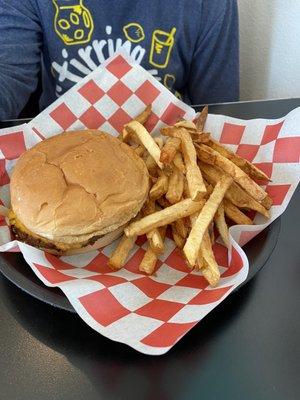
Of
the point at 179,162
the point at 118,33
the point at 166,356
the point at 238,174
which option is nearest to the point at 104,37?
the point at 118,33

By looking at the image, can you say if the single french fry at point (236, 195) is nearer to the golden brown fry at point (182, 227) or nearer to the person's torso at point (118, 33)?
the golden brown fry at point (182, 227)

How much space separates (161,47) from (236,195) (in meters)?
0.70

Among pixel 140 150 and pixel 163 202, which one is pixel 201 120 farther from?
pixel 163 202

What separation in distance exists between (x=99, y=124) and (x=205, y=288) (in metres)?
0.61

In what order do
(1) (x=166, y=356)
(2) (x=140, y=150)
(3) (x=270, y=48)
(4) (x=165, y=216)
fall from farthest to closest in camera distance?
(3) (x=270, y=48), (2) (x=140, y=150), (4) (x=165, y=216), (1) (x=166, y=356)

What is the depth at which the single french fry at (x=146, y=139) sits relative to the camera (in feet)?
4.17

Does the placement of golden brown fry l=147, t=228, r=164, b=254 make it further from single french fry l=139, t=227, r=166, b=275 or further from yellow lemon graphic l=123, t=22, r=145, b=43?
yellow lemon graphic l=123, t=22, r=145, b=43

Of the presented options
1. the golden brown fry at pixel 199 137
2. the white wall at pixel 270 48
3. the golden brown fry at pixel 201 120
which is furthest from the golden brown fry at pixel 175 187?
the white wall at pixel 270 48

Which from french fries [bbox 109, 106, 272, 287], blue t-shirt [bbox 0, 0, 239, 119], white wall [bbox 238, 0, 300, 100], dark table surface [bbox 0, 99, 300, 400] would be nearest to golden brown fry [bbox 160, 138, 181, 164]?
french fries [bbox 109, 106, 272, 287]

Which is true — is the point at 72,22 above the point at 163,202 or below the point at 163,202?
above

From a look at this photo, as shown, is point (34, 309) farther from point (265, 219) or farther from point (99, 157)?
point (265, 219)

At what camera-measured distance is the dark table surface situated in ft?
3.24

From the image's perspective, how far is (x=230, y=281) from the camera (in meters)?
1.10

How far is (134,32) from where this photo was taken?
5.57 ft
